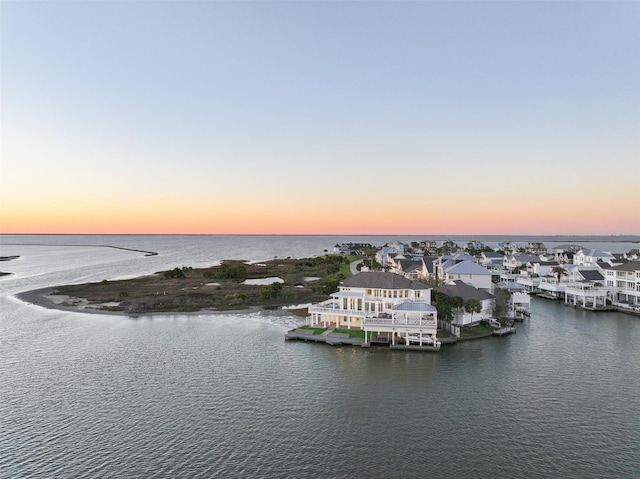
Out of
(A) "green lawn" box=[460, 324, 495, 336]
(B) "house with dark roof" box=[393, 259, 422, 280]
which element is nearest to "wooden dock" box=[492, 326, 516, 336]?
(A) "green lawn" box=[460, 324, 495, 336]

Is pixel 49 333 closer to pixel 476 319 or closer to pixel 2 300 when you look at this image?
pixel 2 300

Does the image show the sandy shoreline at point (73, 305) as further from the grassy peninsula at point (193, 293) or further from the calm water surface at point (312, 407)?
the calm water surface at point (312, 407)

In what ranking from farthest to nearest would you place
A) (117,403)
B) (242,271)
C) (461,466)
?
(242,271) → (117,403) → (461,466)

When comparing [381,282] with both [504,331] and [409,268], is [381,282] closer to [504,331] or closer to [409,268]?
[504,331]

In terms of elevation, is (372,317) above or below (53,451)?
above

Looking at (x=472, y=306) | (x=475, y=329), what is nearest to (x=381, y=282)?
(x=472, y=306)

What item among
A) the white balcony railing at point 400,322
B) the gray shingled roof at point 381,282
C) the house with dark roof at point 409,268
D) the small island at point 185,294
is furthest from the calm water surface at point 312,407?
the house with dark roof at point 409,268

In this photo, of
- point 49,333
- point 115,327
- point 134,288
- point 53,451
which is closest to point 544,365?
point 53,451
